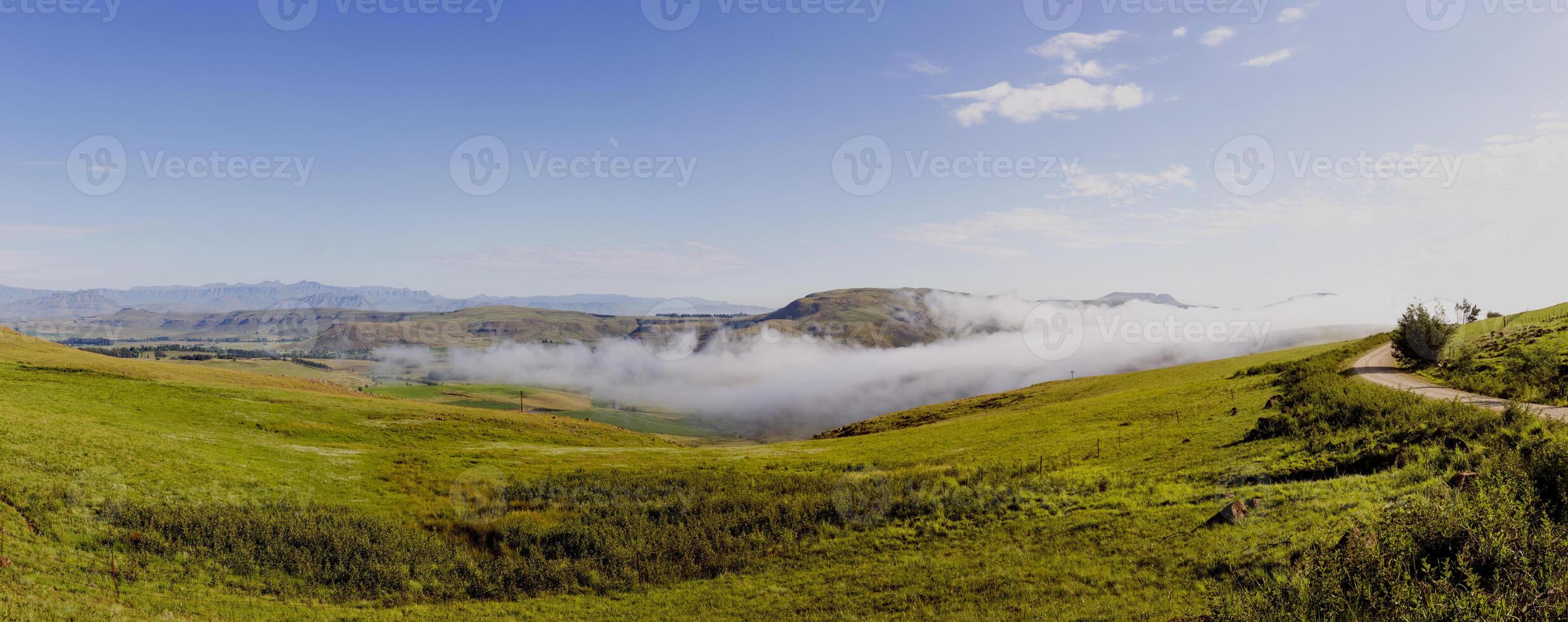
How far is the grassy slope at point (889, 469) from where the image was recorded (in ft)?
58.2

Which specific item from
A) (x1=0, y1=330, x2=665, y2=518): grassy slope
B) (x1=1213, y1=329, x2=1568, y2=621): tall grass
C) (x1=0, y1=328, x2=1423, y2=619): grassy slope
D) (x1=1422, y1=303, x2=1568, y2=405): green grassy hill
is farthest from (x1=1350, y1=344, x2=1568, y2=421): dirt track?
(x1=0, y1=330, x2=665, y2=518): grassy slope

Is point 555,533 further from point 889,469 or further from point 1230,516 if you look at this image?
point 1230,516

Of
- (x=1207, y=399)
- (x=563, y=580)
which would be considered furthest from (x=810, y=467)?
(x=1207, y=399)

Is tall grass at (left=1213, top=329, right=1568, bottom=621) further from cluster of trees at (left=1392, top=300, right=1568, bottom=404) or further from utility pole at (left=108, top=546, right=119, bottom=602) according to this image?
utility pole at (left=108, top=546, right=119, bottom=602)

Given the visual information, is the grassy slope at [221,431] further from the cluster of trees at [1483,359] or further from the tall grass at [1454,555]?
the cluster of trees at [1483,359]

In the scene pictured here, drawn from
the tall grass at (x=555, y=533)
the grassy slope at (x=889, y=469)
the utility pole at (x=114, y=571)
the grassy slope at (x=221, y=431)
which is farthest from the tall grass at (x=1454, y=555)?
the grassy slope at (x=221, y=431)

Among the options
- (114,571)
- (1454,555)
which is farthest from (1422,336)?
(114,571)

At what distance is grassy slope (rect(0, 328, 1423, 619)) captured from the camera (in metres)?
17.8

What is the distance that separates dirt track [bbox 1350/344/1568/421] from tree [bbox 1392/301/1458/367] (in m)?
1.14

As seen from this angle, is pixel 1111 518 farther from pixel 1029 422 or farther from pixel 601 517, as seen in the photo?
pixel 1029 422

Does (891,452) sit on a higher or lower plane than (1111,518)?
lower

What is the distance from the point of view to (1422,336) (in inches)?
1780

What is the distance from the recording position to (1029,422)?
183 feet

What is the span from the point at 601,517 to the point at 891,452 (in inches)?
1091
